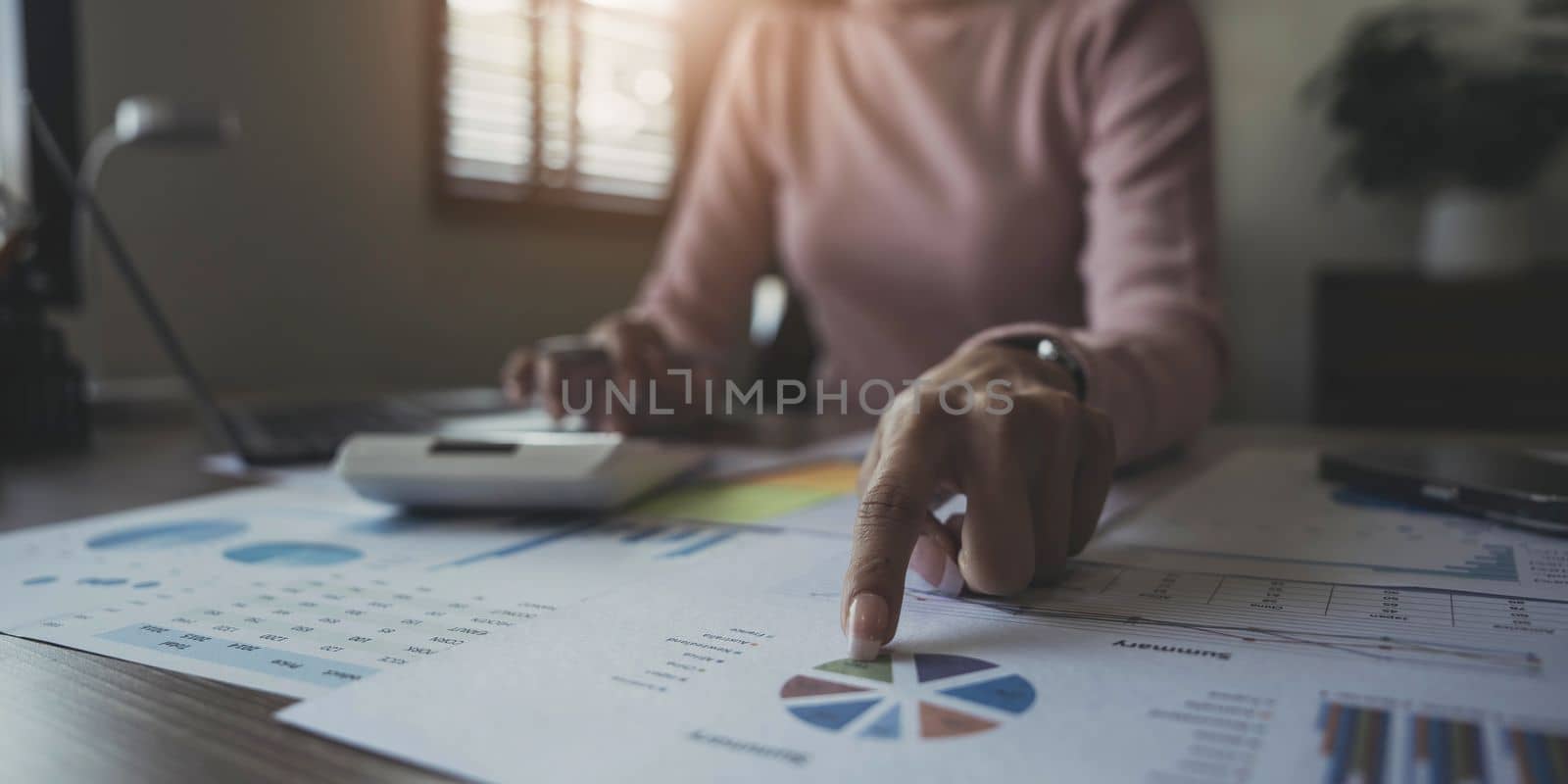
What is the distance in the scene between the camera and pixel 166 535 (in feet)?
1.58

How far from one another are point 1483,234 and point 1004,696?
2.51 metres

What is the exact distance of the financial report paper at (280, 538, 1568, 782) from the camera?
0.75 feet

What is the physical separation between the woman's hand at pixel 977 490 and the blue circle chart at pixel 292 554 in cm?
23

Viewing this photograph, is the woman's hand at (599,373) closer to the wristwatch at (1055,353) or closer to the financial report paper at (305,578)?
the financial report paper at (305,578)

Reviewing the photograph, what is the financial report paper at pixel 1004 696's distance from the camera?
23 centimetres

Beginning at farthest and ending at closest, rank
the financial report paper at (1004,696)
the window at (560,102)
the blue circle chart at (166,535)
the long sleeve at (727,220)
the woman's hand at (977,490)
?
the window at (560,102)
the long sleeve at (727,220)
the blue circle chart at (166,535)
the woman's hand at (977,490)
the financial report paper at (1004,696)

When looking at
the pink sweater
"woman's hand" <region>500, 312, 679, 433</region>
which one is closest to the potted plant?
the pink sweater

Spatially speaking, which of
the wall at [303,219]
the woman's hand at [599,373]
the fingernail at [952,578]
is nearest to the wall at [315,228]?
the wall at [303,219]

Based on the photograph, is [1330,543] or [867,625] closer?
[867,625]

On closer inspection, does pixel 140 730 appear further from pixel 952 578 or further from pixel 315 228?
pixel 315 228

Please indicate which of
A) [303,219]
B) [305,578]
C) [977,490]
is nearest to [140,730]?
[305,578]

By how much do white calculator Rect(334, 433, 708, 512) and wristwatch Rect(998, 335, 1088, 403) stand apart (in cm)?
21

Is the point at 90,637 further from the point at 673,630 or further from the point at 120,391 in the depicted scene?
the point at 120,391

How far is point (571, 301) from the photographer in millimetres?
2230
